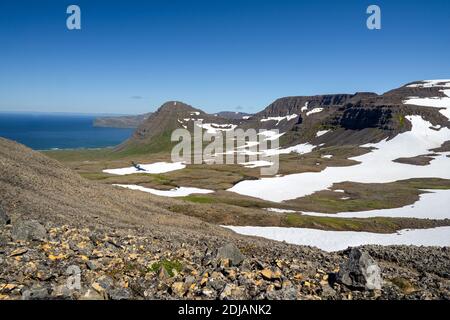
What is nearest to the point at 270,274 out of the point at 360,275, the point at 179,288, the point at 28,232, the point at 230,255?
the point at 230,255

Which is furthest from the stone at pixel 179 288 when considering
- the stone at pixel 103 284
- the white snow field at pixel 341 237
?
the white snow field at pixel 341 237

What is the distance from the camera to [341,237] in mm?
55594

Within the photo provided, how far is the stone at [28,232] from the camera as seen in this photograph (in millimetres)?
18031

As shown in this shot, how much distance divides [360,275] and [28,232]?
1592 centimetres

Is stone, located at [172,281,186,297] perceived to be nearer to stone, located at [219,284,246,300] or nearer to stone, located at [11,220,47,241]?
stone, located at [219,284,246,300]

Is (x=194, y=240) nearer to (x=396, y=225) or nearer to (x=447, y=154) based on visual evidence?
(x=396, y=225)

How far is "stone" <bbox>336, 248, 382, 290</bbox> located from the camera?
15352 mm

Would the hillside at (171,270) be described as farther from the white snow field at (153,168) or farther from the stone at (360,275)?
the white snow field at (153,168)

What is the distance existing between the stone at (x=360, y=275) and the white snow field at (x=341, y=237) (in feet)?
116

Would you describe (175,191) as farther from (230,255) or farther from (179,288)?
(179,288)

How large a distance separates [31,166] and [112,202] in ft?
42.0

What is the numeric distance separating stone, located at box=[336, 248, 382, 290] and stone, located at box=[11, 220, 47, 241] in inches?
566

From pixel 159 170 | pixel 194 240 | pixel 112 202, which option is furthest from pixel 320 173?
pixel 194 240

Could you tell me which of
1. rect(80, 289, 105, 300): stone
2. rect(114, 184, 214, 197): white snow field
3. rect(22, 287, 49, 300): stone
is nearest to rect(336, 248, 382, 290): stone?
rect(80, 289, 105, 300): stone
